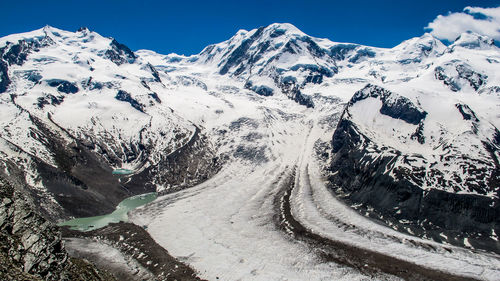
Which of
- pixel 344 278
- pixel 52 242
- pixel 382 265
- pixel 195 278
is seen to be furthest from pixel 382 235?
pixel 52 242

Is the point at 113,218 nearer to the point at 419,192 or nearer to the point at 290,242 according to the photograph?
the point at 290,242

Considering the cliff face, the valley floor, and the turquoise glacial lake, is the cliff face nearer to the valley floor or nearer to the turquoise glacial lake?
the valley floor

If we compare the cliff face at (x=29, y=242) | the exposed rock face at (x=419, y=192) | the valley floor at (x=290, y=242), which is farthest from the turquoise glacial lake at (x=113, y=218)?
the exposed rock face at (x=419, y=192)

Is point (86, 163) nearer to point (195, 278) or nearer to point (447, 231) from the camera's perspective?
point (195, 278)

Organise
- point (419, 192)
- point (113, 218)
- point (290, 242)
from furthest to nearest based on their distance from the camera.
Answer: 1. point (113, 218)
2. point (419, 192)
3. point (290, 242)

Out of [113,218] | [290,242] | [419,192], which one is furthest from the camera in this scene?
[113,218]

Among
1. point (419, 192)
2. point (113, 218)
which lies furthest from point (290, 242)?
point (113, 218)

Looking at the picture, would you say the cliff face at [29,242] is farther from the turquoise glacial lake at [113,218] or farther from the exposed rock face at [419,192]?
the exposed rock face at [419,192]

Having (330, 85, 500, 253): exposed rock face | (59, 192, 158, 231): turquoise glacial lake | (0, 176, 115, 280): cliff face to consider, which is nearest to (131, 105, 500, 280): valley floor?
(59, 192, 158, 231): turquoise glacial lake
